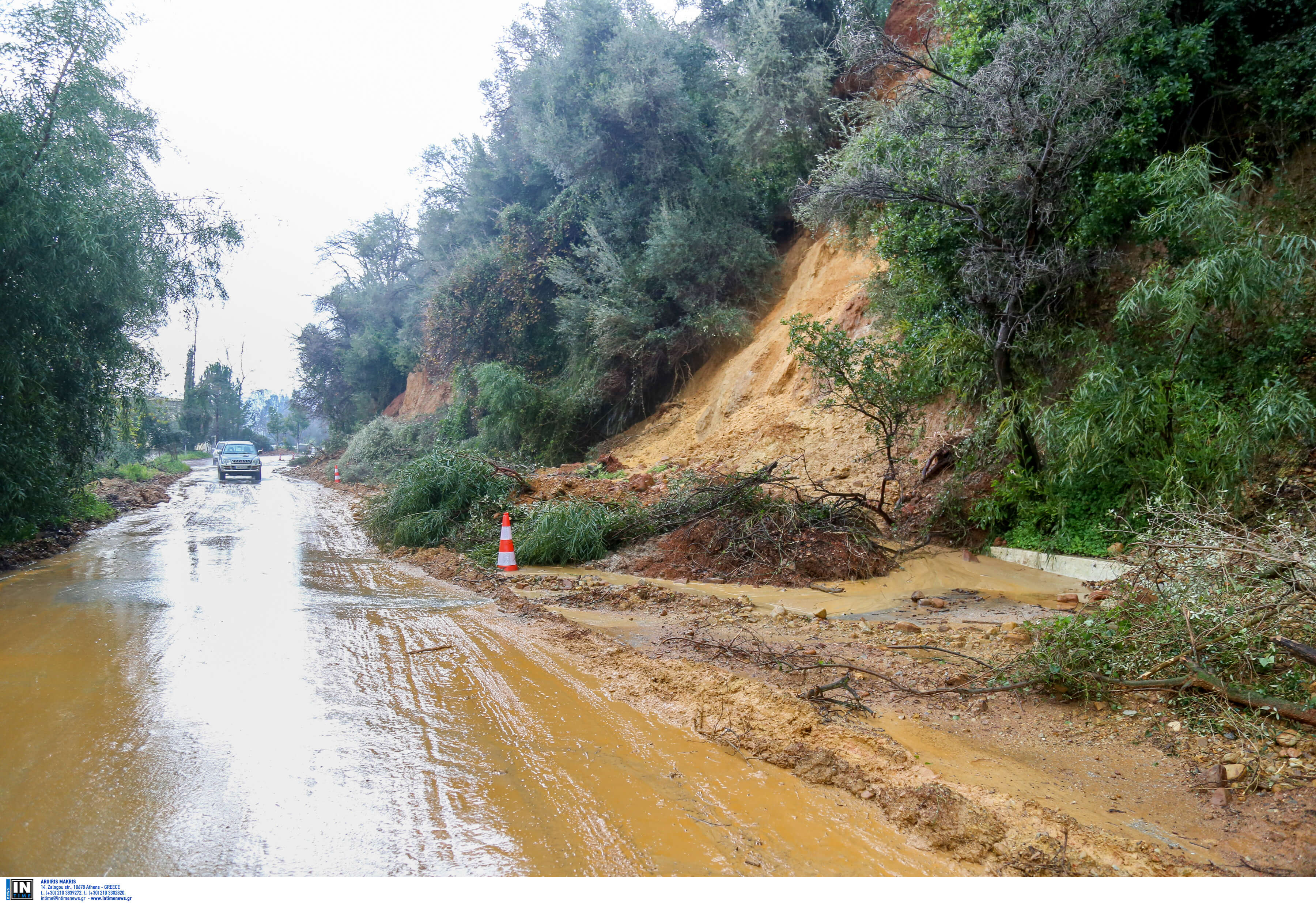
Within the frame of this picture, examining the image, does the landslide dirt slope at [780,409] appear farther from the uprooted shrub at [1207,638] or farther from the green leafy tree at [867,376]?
the uprooted shrub at [1207,638]

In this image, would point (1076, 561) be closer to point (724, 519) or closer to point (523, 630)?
point (724, 519)

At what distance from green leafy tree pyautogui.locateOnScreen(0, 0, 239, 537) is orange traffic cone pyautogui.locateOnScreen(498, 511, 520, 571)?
20.1ft

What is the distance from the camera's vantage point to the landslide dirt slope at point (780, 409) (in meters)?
12.5

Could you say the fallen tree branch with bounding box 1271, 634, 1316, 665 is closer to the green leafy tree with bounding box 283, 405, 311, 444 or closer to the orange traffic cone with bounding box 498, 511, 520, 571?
the orange traffic cone with bounding box 498, 511, 520, 571

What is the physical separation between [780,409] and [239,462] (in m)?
22.6

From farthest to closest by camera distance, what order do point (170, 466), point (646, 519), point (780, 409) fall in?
point (170, 466) < point (780, 409) < point (646, 519)

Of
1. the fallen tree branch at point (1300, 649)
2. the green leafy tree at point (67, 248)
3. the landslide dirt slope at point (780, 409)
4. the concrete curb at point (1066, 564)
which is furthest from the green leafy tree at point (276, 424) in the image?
the fallen tree branch at point (1300, 649)

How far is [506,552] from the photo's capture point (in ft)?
29.9

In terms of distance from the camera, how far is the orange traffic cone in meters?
9.04

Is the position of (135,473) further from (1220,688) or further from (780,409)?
(1220,688)

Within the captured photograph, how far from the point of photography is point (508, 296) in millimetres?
23125

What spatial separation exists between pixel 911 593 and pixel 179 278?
12.2m

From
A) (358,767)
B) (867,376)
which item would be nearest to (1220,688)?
(358,767)

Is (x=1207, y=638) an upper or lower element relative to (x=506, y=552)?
upper
